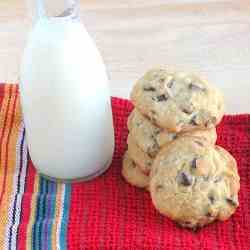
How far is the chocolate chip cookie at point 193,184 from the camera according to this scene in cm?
65

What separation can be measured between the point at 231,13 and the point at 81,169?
59cm

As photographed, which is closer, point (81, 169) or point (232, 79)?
point (81, 169)

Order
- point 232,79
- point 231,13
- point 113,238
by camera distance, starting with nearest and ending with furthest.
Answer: point 113,238
point 232,79
point 231,13

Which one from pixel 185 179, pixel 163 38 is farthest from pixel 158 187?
pixel 163 38

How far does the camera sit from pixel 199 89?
683 millimetres

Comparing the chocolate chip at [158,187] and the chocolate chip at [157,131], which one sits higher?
the chocolate chip at [157,131]

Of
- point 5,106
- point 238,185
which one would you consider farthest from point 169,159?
point 5,106

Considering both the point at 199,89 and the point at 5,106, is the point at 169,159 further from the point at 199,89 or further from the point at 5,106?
the point at 5,106

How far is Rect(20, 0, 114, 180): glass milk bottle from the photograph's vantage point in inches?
26.9

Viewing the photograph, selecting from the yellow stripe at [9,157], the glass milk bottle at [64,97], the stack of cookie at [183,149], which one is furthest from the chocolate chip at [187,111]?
the yellow stripe at [9,157]

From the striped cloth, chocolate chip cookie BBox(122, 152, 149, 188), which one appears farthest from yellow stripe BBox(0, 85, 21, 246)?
chocolate chip cookie BBox(122, 152, 149, 188)

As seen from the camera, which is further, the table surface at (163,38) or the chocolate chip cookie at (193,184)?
the table surface at (163,38)

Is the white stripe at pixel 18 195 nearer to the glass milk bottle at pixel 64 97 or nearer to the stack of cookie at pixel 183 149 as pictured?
the glass milk bottle at pixel 64 97

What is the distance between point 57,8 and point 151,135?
163 millimetres
